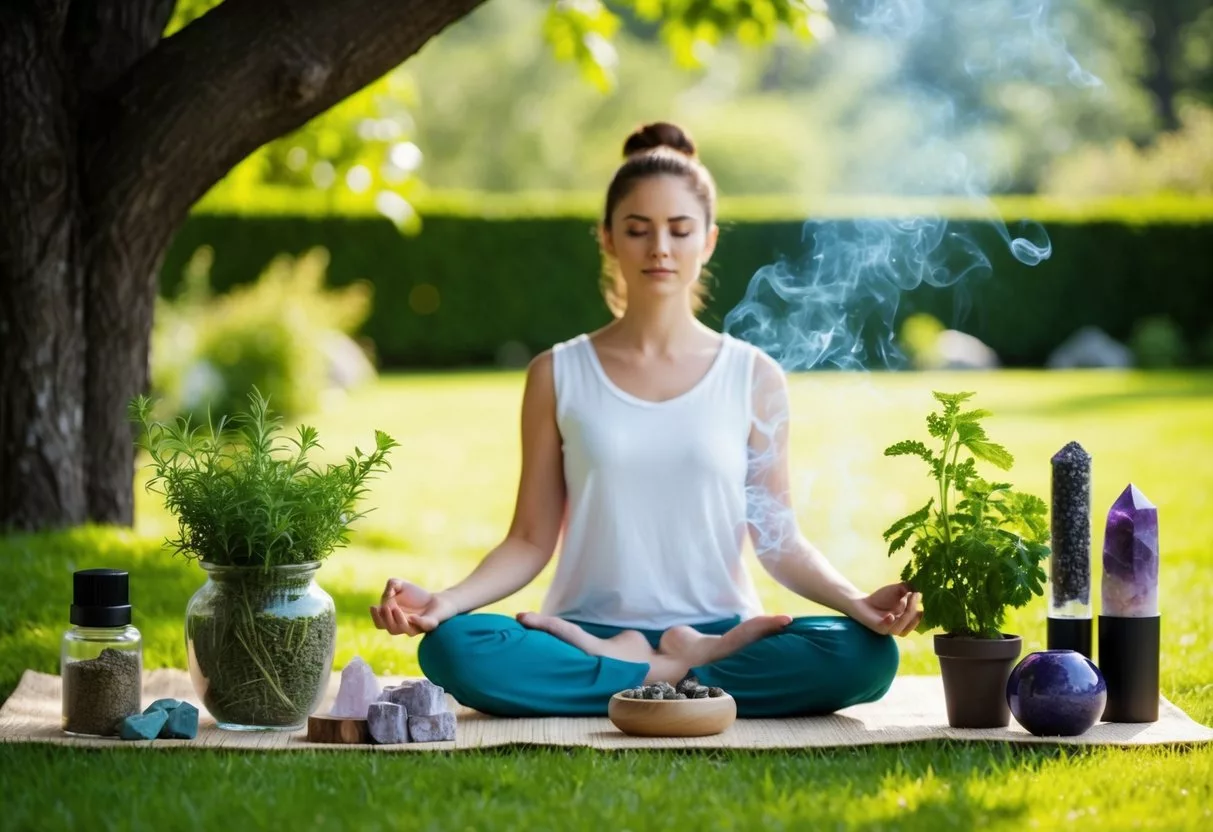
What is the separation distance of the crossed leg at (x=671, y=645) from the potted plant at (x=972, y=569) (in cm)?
39

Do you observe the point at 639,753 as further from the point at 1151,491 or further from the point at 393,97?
the point at 1151,491

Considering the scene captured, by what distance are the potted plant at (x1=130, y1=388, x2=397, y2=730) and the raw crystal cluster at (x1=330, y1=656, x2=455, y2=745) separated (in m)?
0.07

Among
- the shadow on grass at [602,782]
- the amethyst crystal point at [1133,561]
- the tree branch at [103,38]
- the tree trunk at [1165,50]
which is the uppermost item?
the tree trunk at [1165,50]

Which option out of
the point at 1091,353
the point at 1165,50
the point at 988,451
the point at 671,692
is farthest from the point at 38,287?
the point at 1165,50

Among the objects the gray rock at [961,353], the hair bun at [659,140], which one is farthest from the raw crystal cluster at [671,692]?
the gray rock at [961,353]

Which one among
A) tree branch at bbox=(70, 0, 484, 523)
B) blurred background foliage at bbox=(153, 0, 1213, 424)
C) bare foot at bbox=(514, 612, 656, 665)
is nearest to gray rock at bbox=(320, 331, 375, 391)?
blurred background foliage at bbox=(153, 0, 1213, 424)

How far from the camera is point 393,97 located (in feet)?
26.2

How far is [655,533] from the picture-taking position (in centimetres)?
386

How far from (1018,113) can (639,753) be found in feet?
84.5

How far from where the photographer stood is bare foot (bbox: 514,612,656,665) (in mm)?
3693

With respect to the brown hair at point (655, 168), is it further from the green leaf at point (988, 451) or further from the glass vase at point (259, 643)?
the glass vase at point (259, 643)

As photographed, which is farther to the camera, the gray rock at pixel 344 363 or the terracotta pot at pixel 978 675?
the gray rock at pixel 344 363

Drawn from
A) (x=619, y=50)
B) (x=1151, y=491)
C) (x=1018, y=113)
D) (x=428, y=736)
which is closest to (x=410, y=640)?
(x=428, y=736)

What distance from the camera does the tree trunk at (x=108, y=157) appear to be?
4789 millimetres
